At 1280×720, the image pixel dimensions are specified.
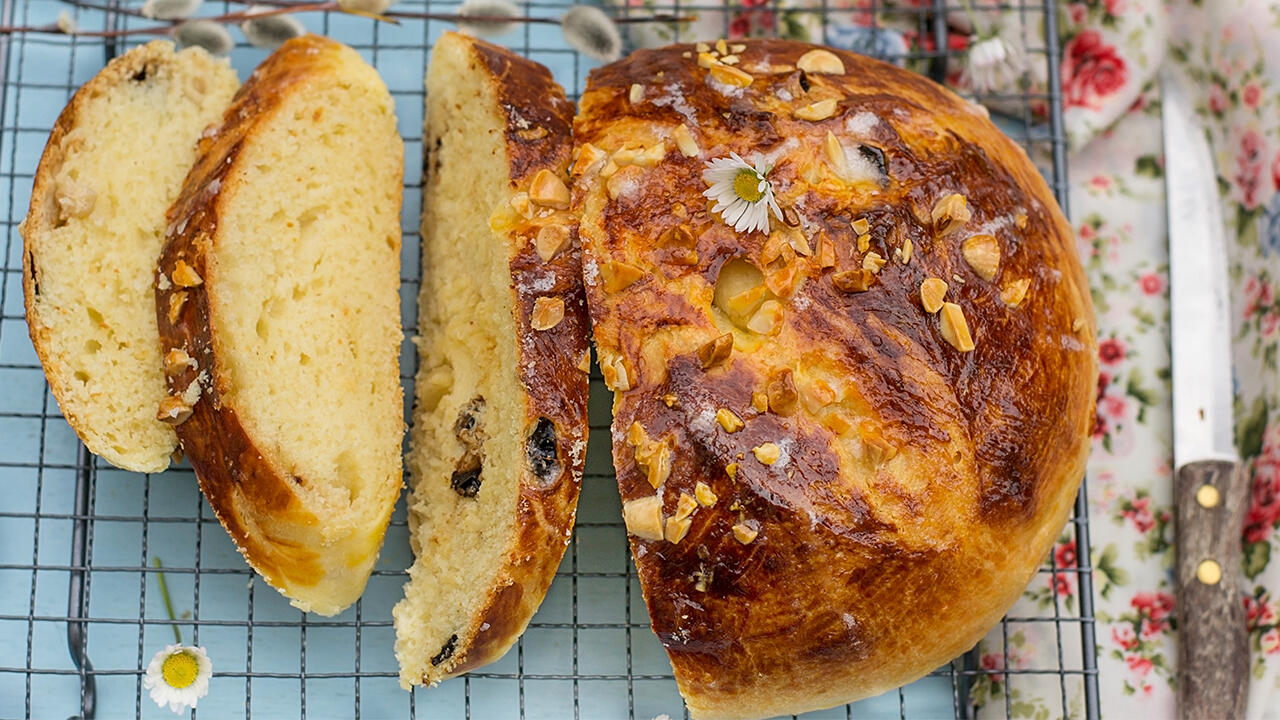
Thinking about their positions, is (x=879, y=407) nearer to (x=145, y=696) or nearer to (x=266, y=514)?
(x=266, y=514)

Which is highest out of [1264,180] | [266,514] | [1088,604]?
[1264,180]

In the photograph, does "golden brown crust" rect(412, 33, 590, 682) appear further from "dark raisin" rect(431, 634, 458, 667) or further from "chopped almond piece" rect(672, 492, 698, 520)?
"chopped almond piece" rect(672, 492, 698, 520)

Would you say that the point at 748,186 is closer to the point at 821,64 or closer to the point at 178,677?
the point at 821,64

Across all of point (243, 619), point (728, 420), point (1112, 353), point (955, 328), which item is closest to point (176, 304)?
point (243, 619)

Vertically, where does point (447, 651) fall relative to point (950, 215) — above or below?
below

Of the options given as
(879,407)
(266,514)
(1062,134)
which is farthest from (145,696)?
(1062,134)
